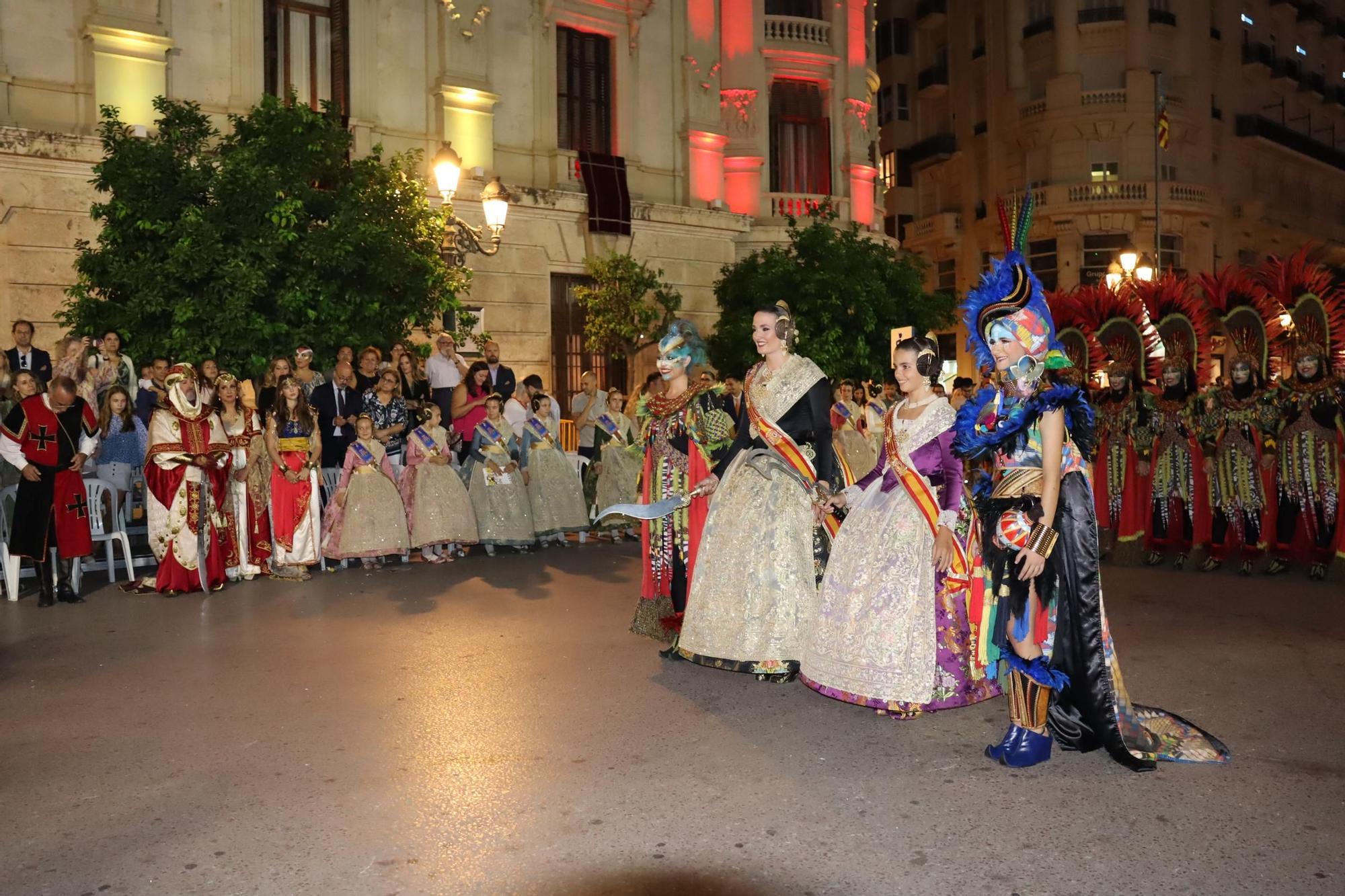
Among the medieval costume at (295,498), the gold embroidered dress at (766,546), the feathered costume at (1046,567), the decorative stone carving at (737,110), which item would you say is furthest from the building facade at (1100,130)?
the feathered costume at (1046,567)

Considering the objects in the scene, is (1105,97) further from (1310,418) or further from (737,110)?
(1310,418)

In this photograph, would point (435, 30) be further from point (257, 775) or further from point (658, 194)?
point (257, 775)

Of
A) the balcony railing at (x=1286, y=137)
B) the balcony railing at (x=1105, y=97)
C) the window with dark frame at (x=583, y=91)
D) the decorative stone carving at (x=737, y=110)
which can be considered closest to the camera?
the window with dark frame at (x=583, y=91)

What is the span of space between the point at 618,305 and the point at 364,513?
9837mm

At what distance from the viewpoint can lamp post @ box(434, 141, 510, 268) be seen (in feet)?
43.0

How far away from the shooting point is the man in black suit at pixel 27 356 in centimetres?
1126

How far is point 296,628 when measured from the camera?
317 inches

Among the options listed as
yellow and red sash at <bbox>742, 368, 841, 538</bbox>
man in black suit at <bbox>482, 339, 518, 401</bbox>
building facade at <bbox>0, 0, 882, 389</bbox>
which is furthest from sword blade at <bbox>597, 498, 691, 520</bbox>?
building facade at <bbox>0, 0, 882, 389</bbox>

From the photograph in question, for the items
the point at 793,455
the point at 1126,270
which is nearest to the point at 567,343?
the point at 1126,270

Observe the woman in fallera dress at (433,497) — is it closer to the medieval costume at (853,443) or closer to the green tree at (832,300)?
the medieval costume at (853,443)

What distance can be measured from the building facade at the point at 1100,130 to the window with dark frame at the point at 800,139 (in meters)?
10.2

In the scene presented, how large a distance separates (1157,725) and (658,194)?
1824 cm

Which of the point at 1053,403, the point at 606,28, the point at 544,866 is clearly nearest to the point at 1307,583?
the point at 1053,403

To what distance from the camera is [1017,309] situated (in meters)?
4.88
